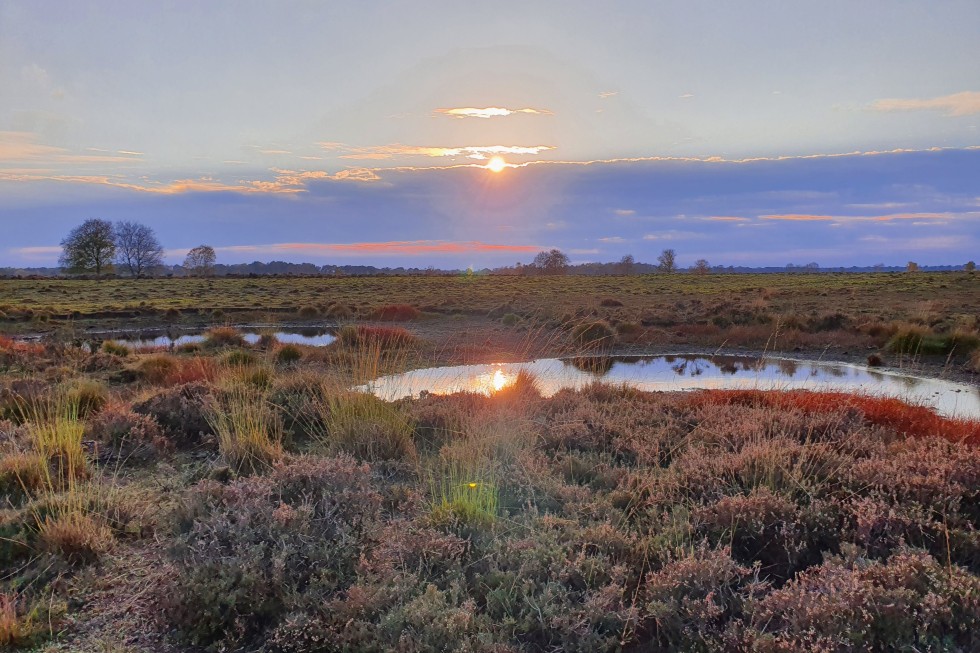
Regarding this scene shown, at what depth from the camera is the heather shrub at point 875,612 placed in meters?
3.25

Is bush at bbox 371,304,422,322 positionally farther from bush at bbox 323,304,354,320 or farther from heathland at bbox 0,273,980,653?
heathland at bbox 0,273,980,653

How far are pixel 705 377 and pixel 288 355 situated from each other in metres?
12.8

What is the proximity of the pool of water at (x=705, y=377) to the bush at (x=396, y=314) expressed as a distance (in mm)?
14577

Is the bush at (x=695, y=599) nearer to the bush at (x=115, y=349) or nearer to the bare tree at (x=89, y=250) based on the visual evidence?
the bush at (x=115, y=349)

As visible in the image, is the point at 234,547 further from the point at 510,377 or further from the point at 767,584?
the point at 510,377

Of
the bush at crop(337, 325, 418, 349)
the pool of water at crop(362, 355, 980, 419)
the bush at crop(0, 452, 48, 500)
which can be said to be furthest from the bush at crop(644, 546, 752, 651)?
the pool of water at crop(362, 355, 980, 419)

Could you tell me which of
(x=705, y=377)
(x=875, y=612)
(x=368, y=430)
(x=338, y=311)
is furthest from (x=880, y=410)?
(x=338, y=311)

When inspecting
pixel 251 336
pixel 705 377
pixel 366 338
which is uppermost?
pixel 366 338

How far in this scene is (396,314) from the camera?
33.9 m

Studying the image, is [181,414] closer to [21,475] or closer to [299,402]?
[299,402]

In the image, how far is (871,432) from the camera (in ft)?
23.5

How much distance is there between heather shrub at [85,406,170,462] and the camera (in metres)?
7.05

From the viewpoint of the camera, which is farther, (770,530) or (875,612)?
(770,530)

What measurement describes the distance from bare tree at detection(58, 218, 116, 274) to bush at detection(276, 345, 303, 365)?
323 feet
